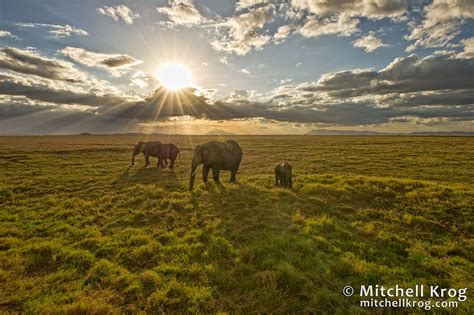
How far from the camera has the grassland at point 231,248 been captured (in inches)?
218

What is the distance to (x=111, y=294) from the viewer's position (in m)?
5.70

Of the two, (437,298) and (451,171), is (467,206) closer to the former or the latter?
(437,298)

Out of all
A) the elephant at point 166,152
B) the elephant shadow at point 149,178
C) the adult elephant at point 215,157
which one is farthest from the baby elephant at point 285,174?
the elephant at point 166,152

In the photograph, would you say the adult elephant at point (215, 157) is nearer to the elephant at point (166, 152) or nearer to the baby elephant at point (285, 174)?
the baby elephant at point (285, 174)

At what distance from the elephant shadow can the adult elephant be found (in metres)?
2.69

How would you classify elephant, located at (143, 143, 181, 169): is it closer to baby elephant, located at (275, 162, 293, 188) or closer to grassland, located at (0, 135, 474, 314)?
grassland, located at (0, 135, 474, 314)

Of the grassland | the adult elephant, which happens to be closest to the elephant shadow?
the adult elephant

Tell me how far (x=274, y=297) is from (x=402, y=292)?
8.90 feet

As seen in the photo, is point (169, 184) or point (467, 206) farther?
point (169, 184)

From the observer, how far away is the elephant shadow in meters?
18.5

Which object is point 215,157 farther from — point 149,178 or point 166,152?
point 166,152

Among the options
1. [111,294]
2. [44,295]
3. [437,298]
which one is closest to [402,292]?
[437,298]

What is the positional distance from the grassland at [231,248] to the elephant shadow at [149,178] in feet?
13.1

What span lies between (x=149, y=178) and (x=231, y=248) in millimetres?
14694
